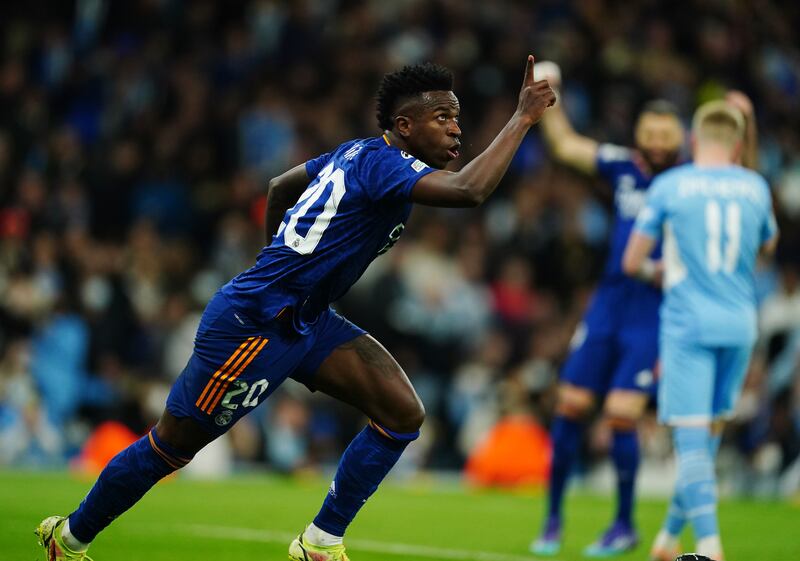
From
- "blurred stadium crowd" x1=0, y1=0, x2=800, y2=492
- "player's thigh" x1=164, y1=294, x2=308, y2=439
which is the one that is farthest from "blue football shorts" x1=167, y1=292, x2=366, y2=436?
"blurred stadium crowd" x1=0, y1=0, x2=800, y2=492

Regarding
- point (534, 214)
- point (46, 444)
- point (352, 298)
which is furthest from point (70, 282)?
point (534, 214)

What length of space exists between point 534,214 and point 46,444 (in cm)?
655

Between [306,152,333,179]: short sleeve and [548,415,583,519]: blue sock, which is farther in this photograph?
[548,415,583,519]: blue sock

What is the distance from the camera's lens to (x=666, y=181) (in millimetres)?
6934

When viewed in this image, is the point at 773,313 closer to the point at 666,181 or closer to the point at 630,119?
the point at 630,119

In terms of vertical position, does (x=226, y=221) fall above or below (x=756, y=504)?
above

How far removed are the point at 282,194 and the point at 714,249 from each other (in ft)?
7.28

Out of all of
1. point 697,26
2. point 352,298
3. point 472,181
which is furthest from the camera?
point 697,26

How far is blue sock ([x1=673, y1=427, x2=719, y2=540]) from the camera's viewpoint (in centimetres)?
647

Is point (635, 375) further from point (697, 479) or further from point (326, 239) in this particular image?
point (326, 239)

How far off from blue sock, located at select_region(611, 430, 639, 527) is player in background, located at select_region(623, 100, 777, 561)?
1.45 m

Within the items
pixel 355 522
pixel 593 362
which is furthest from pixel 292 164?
pixel 593 362

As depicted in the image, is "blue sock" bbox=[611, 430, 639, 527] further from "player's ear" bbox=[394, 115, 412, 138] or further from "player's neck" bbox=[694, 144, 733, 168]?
"player's ear" bbox=[394, 115, 412, 138]

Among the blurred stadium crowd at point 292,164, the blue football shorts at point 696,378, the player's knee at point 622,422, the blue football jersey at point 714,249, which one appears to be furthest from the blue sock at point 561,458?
A: the blurred stadium crowd at point 292,164
